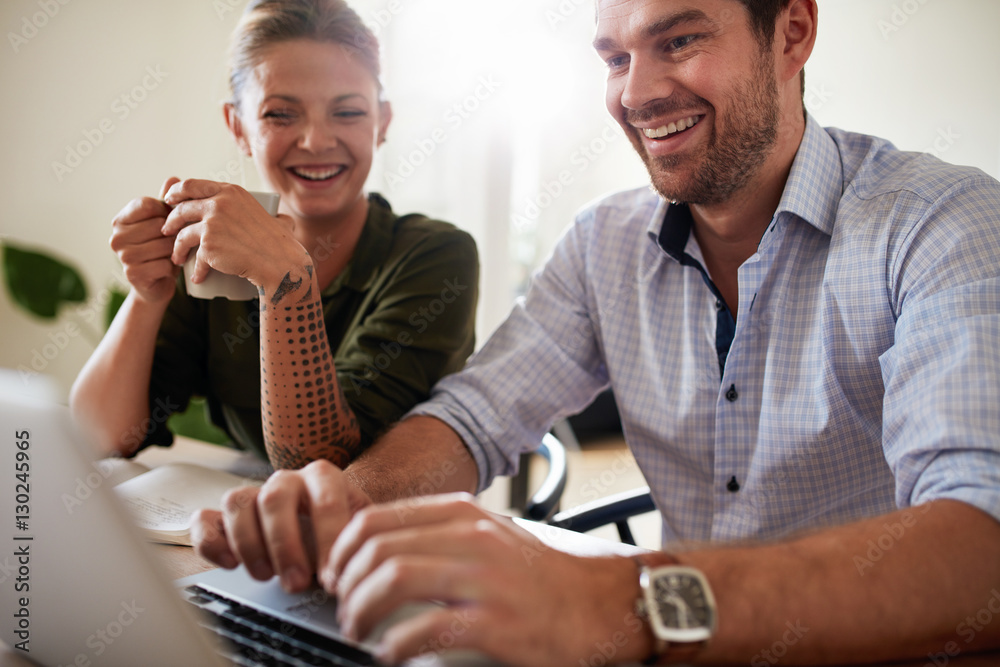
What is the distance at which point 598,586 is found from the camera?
572 millimetres

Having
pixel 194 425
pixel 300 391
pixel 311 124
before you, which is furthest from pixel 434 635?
pixel 194 425

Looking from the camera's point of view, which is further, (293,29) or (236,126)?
(236,126)

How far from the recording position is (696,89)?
112cm

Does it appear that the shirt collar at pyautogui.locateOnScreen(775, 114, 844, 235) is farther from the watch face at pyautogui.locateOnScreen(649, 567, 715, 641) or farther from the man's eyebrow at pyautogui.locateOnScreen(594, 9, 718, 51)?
the watch face at pyautogui.locateOnScreen(649, 567, 715, 641)

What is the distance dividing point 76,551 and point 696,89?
1007mm

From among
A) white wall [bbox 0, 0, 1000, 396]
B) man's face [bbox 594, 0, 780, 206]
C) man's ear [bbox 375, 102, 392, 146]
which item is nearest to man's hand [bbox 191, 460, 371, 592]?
man's face [bbox 594, 0, 780, 206]

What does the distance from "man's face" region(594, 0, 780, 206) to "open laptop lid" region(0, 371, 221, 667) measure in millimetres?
952

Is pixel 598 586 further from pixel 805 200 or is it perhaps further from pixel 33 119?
pixel 33 119

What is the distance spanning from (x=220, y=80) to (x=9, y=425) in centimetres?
296

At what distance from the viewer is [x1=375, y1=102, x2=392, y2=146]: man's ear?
1.52m

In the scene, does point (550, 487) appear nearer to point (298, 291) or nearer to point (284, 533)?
point (298, 291)

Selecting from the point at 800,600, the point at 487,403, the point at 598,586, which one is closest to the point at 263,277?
the point at 487,403

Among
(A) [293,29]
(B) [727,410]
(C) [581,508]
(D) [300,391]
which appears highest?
(A) [293,29]

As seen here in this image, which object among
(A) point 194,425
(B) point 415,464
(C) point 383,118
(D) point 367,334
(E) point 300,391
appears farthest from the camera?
(A) point 194,425
